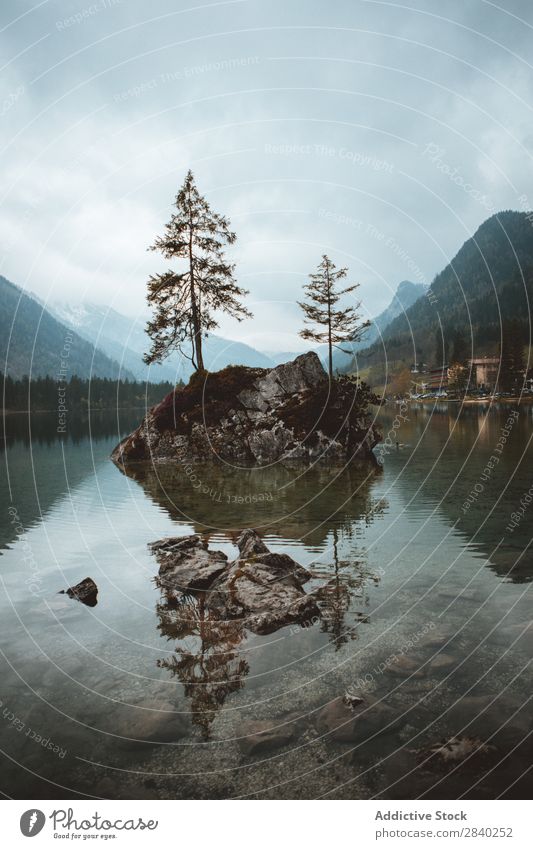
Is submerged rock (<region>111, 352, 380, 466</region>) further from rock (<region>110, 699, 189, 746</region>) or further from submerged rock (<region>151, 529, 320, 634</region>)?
rock (<region>110, 699, 189, 746</region>)

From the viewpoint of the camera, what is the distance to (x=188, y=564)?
517 inches

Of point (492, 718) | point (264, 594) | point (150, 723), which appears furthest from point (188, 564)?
point (492, 718)

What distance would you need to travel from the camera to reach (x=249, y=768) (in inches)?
239

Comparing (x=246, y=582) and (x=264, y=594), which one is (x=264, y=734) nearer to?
(x=264, y=594)

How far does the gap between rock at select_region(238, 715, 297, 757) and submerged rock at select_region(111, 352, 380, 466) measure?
27.5 meters

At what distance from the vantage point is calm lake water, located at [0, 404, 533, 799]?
235 inches

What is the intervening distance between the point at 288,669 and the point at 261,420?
2985 cm

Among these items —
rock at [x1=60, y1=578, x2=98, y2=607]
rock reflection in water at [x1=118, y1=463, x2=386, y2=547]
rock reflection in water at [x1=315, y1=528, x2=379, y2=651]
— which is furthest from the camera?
rock reflection in water at [x1=118, y1=463, x2=386, y2=547]

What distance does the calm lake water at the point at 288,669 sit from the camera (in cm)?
596

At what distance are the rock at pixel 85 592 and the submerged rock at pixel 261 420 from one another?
77.0 feet
